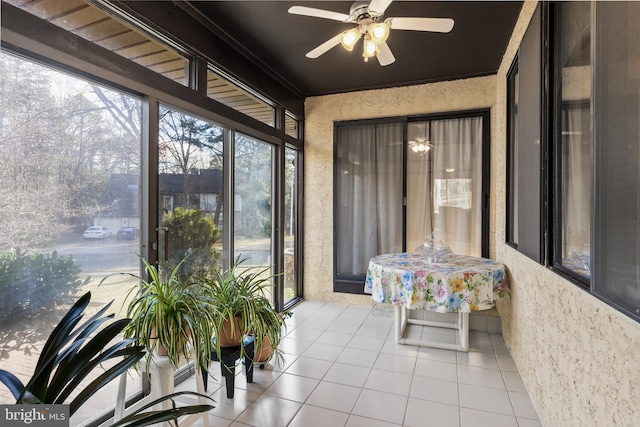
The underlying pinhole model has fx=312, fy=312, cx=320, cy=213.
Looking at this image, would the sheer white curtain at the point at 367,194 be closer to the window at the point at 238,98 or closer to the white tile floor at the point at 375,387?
the window at the point at 238,98

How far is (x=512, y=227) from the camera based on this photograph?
114 inches

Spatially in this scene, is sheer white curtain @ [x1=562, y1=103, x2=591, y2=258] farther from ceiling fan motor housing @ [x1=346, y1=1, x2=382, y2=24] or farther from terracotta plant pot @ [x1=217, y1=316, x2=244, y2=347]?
terracotta plant pot @ [x1=217, y1=316, x2=244, y2=347]

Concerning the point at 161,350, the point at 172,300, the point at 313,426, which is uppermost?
the point at 172,300

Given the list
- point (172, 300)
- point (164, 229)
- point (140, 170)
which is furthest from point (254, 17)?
point (172, 300)

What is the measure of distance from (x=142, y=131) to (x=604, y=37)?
240 centimetres

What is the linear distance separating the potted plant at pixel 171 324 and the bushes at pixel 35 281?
1.34 feet

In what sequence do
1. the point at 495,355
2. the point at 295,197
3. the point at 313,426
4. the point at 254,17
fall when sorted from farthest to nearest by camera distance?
the point at 295,197, the point at 495,355, the point at 254,17, the point at 313,426

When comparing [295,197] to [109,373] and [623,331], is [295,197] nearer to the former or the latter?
[109,373]

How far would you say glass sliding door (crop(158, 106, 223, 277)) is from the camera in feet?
7.33

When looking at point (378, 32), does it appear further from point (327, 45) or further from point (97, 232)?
point (97, 232)

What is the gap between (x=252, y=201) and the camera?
3328 millimetres

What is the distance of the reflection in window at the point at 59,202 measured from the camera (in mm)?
1438

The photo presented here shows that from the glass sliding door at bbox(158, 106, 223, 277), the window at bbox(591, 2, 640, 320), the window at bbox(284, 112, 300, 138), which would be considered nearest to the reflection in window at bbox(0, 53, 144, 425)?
the glass sliding door at bbox(158, 106, 223, 277)

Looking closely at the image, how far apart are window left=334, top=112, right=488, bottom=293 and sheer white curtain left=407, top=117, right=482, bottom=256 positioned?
11 millimetres
